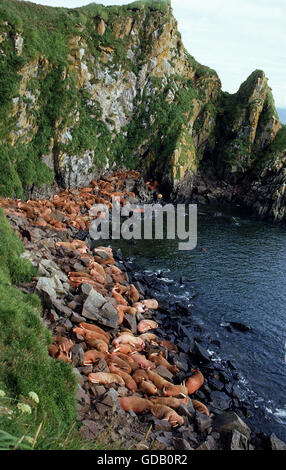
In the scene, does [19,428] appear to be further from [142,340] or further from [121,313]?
[121,313]

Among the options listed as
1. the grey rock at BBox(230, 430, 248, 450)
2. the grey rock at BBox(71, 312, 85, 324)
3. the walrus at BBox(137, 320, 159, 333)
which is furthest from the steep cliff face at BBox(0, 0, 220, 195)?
the grey rock at BBox(230, 430, 248, 450)

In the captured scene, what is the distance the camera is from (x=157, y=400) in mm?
16875

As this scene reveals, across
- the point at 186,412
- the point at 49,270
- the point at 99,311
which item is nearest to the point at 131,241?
the point at 49,270

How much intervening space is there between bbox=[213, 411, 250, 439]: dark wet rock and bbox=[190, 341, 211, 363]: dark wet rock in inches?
198

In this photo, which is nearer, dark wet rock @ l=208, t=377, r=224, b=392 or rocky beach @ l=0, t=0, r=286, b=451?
rocky beach @ l=0, t=0, r=286, b=451

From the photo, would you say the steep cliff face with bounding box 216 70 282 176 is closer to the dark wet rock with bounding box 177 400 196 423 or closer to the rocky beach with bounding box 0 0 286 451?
the rocky beach with bounding box 0 0 286 451

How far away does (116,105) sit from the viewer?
220 ft

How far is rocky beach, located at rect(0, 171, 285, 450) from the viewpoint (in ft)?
48.2

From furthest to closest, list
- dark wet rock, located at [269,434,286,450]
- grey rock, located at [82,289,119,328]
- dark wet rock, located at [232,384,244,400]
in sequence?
grey rock, located at [82,289,119,328], dark wet rock, located at [232,384,244,400], dark wet rock, located at [269,434,286,450]

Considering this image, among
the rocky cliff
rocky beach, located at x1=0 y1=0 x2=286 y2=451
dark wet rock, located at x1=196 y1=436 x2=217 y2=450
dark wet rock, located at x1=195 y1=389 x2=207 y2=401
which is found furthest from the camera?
the rocky cliff

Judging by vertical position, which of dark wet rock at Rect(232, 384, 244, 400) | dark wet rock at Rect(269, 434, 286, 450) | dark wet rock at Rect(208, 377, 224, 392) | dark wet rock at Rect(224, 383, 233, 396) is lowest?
dark wet rock at Rect(269, 434, 286, 450)

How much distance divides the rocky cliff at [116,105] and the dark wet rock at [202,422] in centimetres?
3678

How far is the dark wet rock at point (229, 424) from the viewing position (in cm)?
1603

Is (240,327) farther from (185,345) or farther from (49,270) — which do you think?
(49,270)
